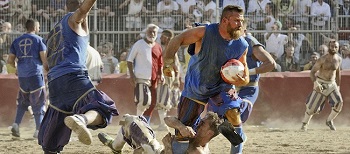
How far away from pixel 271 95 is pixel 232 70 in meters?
10.9

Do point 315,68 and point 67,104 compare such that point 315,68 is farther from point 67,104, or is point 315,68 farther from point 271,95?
point 67,104

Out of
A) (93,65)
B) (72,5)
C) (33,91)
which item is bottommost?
(33,91)

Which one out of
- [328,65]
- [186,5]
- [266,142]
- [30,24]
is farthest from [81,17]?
[186,5]

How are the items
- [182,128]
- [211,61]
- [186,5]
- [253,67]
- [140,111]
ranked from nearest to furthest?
[182,128] < [211,61] < [253,67] < [140,111] < [186,5]

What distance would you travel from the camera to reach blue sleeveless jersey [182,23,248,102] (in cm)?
873

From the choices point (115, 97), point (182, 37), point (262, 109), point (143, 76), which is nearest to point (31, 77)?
point (143, 76)

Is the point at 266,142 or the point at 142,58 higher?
the point at 142,58

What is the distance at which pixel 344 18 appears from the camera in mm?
19766

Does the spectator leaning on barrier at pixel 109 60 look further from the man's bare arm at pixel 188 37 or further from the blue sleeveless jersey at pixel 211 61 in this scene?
the man's bare arm at pixel 188 37

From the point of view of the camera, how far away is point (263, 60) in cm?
1104

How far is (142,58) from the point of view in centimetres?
1664

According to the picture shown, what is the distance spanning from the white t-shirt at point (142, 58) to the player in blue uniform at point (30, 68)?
1881 millimetres

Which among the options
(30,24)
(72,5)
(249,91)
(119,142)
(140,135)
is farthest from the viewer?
(30,24)

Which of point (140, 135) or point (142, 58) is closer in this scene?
point (140, 135)
